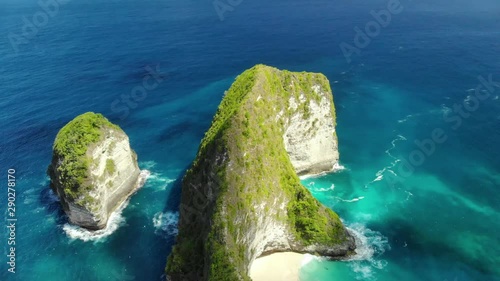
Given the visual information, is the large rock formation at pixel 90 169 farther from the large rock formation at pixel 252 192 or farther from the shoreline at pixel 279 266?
the shoreline at pixel 279 266

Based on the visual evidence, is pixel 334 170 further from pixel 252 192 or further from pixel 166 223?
pixel 166 223

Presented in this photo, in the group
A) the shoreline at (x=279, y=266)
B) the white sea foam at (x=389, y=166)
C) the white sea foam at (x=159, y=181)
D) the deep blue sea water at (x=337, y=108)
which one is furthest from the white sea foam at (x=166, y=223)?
the white sea foam at (x=389, y=166)

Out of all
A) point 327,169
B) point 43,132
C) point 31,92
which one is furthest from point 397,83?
point 31,92

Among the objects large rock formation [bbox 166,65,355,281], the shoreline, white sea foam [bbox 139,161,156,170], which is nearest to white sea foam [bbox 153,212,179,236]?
large rock formation [bbox 166,65,355,281]

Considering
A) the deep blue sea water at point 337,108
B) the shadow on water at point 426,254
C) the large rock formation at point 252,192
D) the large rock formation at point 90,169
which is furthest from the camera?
the large rock formation at point 90,169

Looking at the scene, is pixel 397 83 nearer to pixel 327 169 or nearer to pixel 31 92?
pixel 327 169

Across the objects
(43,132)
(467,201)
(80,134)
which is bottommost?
(467,201)
